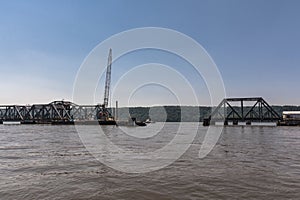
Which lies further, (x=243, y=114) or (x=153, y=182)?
(x=243, y=114)

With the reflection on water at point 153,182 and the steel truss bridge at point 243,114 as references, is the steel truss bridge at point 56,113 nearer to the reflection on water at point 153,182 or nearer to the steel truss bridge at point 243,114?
the steel truss bridge at point 243,114

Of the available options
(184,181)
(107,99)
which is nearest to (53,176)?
(184,181)

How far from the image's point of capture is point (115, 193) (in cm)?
1235

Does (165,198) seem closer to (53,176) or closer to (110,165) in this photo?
(53,176)

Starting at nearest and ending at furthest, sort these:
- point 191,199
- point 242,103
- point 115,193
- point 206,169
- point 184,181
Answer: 1. point 191,199
2. point 115,193
3. point 184,181
4. point 206,169
5. point 242,103

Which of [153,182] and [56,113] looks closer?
[153,182]

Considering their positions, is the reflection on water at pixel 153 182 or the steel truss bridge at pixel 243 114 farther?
the steel truss bridge at pixel 243 114

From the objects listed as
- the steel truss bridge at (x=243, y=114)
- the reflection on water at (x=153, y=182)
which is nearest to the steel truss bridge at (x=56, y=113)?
the steel truss bridge at (x=243, y=114)

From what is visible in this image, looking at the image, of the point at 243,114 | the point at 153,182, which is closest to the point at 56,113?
the point at 243,114

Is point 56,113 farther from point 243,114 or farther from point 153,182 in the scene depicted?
point 153,182

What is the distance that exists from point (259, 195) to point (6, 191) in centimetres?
1182

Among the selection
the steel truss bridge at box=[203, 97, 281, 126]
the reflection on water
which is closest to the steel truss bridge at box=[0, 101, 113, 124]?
the steel truss bridge at box=[203, 97, 281, 126]

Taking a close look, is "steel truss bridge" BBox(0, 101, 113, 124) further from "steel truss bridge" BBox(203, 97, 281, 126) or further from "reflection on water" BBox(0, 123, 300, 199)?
"reflection on water" BBox(0, 123, 300, 199)

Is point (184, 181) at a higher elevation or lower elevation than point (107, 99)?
lower
